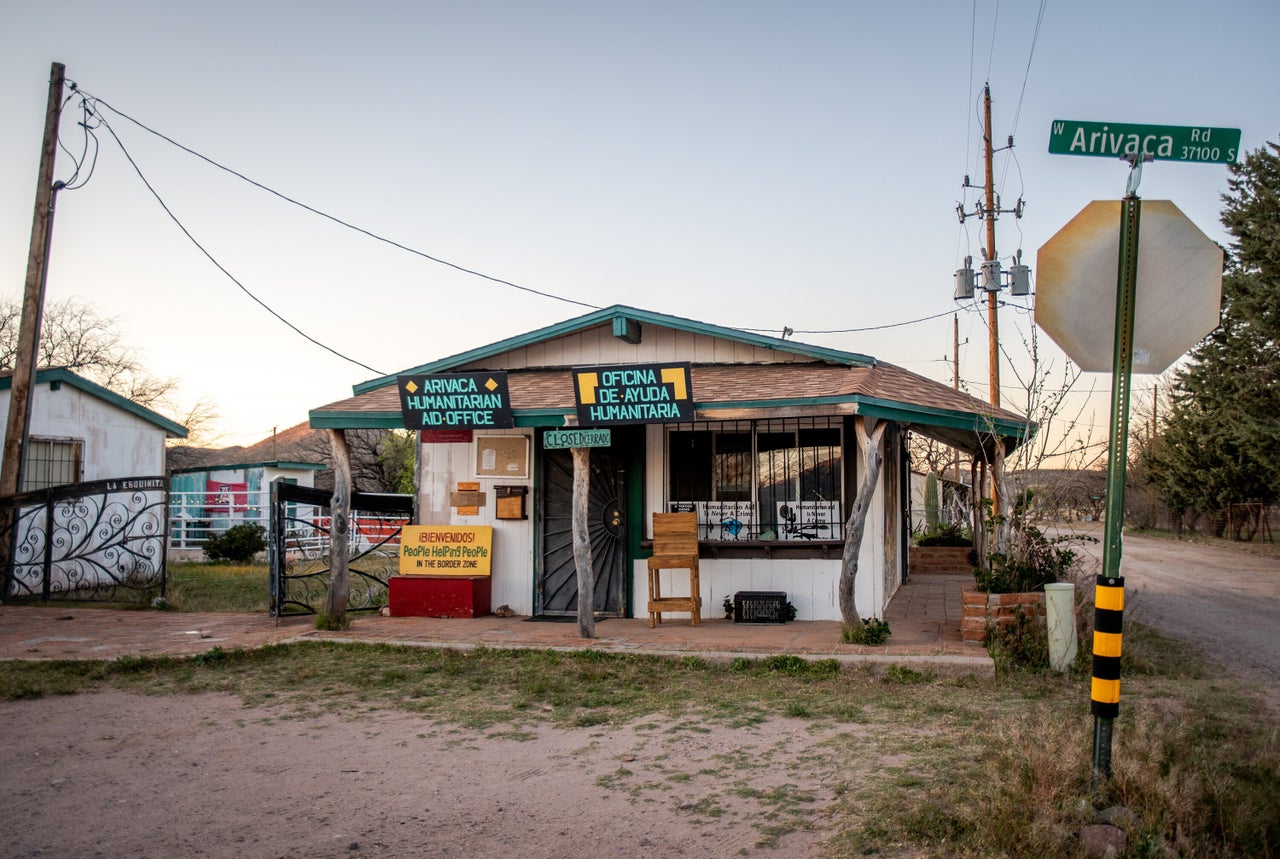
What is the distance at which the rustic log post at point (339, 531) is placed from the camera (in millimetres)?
11164

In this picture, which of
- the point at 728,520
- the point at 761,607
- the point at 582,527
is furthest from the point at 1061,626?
the point at 582,527

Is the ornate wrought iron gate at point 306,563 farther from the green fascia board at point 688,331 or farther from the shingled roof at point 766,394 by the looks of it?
the green fascia board at point 688,331

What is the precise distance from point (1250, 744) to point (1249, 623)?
291 inches

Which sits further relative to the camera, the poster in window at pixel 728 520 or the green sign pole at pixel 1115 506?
the poster in window at pixel 728 520

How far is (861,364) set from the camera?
38.1ft

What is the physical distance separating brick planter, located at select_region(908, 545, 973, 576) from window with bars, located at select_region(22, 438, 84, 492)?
15728 millimetres

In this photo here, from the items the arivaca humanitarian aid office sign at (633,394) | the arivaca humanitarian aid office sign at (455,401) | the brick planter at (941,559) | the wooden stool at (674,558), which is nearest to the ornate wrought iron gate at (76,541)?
the arivaca humanitarian aid office sign at (455,401)

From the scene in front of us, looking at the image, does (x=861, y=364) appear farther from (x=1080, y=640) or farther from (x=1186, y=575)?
(x=1186, y=575)

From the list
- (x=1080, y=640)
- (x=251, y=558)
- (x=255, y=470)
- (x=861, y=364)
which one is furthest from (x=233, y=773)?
(x=255, y=470)

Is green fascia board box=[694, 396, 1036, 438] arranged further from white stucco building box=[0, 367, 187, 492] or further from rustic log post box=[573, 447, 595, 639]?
white stucco building box=[0, 367, 187, 492]

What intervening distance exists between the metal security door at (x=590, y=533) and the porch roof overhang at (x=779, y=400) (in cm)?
112

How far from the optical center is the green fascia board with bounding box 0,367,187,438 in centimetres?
1587

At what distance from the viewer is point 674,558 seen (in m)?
10.8

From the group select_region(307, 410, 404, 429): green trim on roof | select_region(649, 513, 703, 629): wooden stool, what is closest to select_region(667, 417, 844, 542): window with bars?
select_region(649, 513, 703, 629): wooden stool
